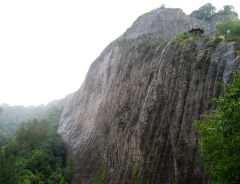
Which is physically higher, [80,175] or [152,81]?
[152,81]

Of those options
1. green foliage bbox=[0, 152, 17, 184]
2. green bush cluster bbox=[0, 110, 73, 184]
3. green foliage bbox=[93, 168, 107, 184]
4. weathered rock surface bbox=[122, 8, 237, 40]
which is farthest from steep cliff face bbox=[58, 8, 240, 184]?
weathered rock surface bbox=[122, 8, 237, 40]

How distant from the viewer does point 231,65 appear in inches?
468

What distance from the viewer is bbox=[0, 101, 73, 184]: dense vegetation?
724 inches

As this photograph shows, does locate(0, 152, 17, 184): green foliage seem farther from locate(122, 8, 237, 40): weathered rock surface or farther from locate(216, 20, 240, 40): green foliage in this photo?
locate(122, 8, 237, 40): weathered rock surface

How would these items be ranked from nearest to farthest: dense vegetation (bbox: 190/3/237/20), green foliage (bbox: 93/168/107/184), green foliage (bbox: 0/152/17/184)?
green foliage (bbox: 0/152/17/184) → green foliage (bbox: 93/168/107/184) → dense vegetation (bbox: 190/3/237/20)

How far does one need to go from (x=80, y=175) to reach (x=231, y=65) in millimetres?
21507

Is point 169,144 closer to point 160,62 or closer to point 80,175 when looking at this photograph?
point 160,62

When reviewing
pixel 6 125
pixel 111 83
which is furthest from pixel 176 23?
pixel 6 125

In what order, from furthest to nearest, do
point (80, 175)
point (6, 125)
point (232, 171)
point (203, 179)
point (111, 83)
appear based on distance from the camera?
point (6, 125), point (111, 83), point (80, 175), point (203, 179), point (232, 171)

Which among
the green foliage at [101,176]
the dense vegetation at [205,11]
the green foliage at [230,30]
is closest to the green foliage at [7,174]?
→ the green foliage at [101,176]

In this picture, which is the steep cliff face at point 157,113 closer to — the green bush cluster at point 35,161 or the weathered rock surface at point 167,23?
the green bush cluster at point 35,161

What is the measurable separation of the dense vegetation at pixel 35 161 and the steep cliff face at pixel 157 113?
3.45 metres

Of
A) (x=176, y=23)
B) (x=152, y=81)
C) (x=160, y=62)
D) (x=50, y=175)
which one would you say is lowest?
(x=50, y=175)

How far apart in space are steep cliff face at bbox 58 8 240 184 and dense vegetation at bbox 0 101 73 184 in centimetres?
345
